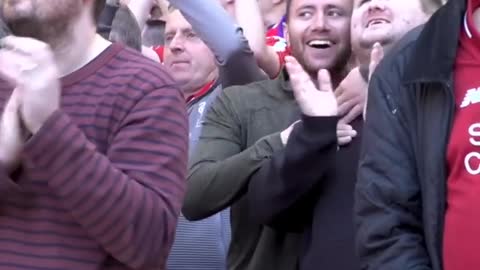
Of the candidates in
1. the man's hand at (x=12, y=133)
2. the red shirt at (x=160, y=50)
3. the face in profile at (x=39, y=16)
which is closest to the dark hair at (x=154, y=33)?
the red shirt at (x=160, y=50)

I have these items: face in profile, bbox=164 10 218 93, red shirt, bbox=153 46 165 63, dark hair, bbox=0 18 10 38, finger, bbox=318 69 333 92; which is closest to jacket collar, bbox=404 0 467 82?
finger, bbox=318 69 333 92

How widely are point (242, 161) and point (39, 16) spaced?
105 cm

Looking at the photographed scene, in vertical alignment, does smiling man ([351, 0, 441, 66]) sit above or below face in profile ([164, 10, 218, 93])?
above

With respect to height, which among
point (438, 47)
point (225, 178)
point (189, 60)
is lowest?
point (189, 60)

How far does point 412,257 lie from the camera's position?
262cm

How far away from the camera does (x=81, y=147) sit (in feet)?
7.53

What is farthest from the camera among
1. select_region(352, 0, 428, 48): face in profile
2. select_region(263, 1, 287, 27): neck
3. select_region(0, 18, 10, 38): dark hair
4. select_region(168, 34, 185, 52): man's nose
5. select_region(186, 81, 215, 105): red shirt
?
select_region(263, 1, 287, 27): neck

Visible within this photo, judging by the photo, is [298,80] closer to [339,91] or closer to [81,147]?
[339,91]

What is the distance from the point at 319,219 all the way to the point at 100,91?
0.96m

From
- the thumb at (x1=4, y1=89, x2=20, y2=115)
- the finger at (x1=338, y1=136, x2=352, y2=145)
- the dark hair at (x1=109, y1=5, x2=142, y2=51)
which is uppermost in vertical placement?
the thumb at (x1=4, y1=89, x2=20, y2=115)

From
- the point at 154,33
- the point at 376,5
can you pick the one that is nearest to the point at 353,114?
the point at 376,5

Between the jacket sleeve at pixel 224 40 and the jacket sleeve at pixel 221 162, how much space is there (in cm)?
31

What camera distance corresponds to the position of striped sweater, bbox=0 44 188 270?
2303 mm

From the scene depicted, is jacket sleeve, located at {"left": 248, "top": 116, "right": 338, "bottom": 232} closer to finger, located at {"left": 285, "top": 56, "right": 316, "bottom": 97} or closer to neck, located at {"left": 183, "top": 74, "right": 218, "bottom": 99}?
finger, located at {"left": 285, "top": 56, "right": 316, "bottom": 97}
